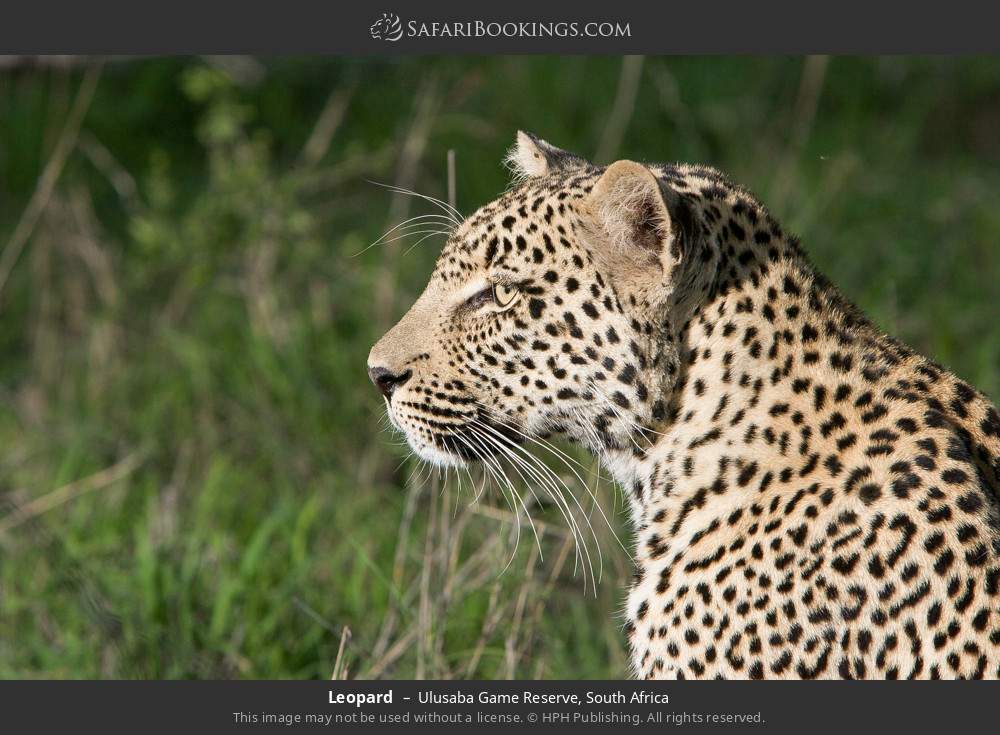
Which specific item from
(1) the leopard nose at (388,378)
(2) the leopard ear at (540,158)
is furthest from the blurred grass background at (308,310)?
(2) the leopard ear at (540,158)

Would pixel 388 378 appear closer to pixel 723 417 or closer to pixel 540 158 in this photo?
pixel 540 158

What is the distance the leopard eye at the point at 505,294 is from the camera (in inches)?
196

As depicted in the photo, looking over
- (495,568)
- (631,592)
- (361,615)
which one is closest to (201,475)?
(361,615)

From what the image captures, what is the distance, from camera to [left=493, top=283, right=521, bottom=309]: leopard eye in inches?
196

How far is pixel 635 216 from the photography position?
4.65m

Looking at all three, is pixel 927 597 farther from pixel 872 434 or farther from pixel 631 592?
pixel 631 592

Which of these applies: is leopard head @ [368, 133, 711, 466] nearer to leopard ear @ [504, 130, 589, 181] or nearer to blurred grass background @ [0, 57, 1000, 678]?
leopard ear @ [504, 130, 589, 181]

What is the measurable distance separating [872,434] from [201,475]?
15.6 feet

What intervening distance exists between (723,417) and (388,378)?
1202mm

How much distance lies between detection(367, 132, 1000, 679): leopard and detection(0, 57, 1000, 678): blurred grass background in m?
Answer: 0.75

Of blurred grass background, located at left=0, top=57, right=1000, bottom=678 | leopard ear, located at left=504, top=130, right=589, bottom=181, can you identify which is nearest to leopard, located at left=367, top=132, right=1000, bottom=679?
leopard ear, located at left=504, top=130, right=589, bottom=181

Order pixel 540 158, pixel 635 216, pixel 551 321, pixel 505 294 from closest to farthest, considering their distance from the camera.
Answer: pixel 635 216
pixel 551 321
pixel 505 294
pixel 540 158

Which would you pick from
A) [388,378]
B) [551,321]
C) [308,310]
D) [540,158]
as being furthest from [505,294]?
[308,310]
